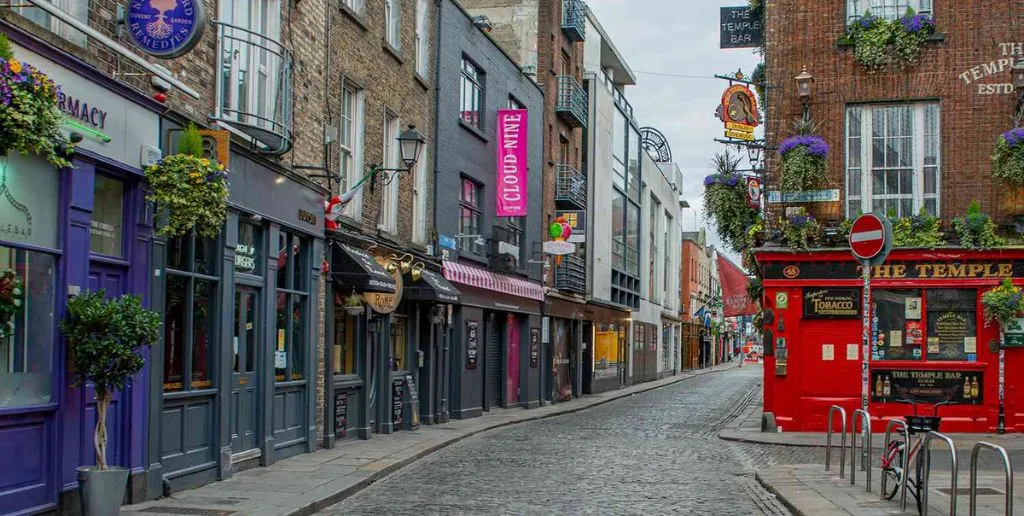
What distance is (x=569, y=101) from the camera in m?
35.5

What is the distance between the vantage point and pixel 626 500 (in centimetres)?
1250

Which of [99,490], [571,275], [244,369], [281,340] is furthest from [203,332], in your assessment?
[571,275]

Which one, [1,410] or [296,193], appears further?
[296,193]

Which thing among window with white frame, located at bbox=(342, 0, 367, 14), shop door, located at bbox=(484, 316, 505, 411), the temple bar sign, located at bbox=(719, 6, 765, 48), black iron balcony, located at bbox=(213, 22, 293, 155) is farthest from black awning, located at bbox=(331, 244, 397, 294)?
the temple bar sign, located at bbox=(719, 6, 765, 48)

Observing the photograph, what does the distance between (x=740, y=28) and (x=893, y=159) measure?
5.20 m

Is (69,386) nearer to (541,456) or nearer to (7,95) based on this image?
(7,95)

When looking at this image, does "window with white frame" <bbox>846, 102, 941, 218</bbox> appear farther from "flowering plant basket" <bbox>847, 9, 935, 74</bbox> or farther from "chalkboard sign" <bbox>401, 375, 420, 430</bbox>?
"chalkboard sign" <bbox>401, 375, 420, 430</bbox>

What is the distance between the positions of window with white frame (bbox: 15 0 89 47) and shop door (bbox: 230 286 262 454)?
4.68 m

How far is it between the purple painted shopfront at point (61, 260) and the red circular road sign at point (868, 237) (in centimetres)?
844

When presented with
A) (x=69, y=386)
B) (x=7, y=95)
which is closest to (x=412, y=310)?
(x=69, y=386)

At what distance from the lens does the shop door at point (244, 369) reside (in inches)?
559

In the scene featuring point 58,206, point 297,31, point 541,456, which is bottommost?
point 541,456

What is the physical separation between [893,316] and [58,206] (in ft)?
52.2

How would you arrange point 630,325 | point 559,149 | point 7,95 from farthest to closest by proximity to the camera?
point 630,325 < point 559,149 < point 7,95
